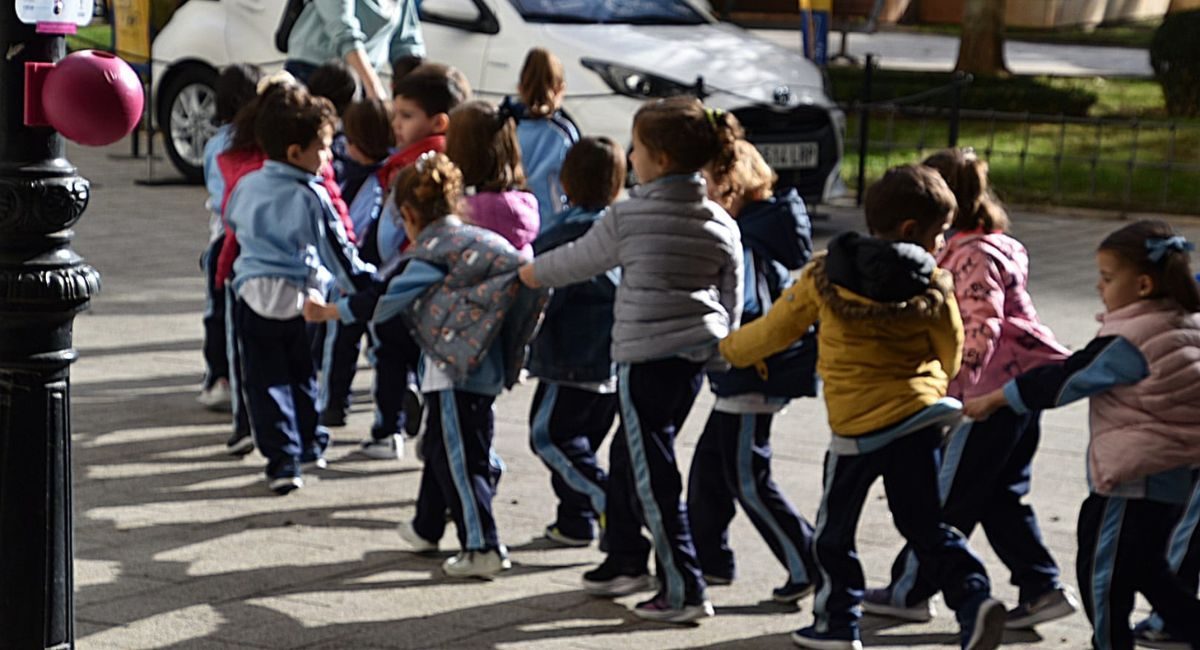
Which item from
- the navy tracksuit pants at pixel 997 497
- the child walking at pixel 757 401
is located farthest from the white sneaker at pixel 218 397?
the navy tracksuit pants at pixel 997 497

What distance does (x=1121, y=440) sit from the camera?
489cm

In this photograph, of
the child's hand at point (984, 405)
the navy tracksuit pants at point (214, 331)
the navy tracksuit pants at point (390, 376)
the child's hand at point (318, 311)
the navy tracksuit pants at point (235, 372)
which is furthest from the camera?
the navy tracksuit pants at point (214, 331)

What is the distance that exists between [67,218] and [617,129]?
908 centimetres

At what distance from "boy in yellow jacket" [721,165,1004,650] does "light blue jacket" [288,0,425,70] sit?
4.09 m

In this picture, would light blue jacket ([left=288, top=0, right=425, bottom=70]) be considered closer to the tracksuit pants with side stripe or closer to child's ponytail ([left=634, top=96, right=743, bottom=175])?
child's ponytail ([left=634, top=96, right=743, bottom=175])

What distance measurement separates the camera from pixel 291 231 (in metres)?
6.77

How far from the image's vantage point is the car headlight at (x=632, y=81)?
12898 mm

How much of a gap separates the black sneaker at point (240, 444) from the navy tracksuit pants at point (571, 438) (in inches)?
62.6

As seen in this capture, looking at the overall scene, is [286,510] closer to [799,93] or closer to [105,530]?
[105,530]

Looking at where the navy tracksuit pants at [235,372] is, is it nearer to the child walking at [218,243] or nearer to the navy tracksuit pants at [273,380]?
the navy tracksuit pants at [273,380]

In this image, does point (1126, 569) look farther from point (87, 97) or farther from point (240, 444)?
point (240, 444)

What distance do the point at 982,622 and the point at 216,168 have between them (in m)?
3.80

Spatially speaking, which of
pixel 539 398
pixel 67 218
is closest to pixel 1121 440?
pixel 539 398

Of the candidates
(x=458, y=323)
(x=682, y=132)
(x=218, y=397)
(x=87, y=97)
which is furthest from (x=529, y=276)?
(x=218, y=397)
